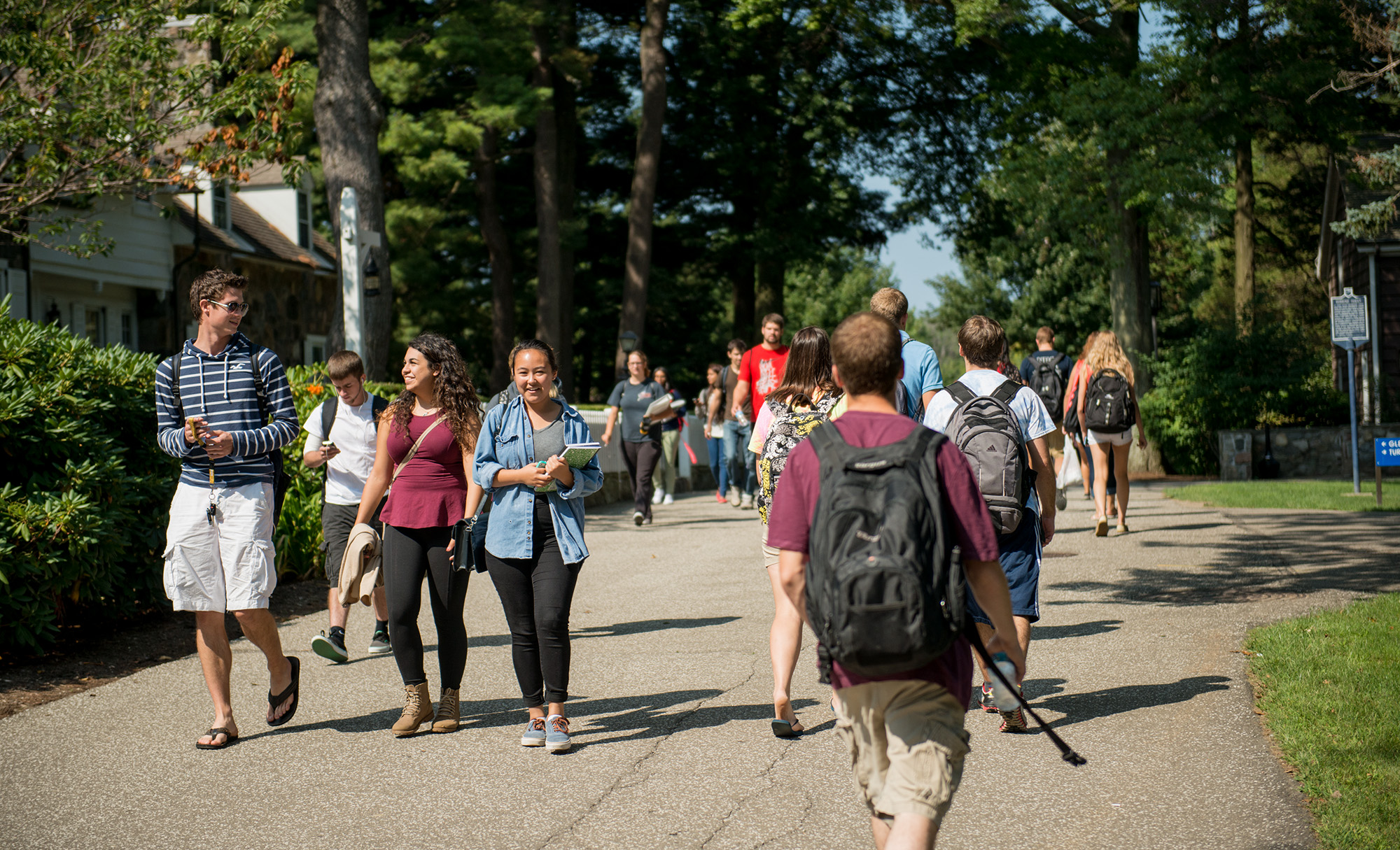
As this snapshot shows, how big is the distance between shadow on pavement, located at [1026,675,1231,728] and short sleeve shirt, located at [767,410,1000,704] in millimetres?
2665

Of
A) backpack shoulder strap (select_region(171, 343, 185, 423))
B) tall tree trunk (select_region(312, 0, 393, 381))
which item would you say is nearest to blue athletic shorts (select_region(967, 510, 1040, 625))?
backpack shoulder strap (select_region(171, 343, 185, 423))

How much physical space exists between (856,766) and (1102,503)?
30.3ft

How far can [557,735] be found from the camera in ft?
17.3

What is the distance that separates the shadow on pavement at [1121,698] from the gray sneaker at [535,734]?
7.34ft

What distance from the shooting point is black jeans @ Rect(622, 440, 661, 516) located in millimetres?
14172

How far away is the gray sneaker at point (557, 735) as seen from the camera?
5.27 meters

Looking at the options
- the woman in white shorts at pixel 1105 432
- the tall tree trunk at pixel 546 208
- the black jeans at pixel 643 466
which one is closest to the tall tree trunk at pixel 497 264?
the tall tree trunk at pixel 546 208

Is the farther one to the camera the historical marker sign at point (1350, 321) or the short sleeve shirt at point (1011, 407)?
the historical marker sign at point (1350, 321)

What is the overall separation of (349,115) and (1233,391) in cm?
1424

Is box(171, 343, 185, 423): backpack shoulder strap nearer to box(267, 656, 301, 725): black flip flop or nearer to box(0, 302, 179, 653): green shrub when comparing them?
box(267, 656, 301, 725): black flip flop

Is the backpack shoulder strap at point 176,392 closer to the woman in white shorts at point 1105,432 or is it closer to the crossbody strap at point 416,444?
the crossbody strap at point 416,444

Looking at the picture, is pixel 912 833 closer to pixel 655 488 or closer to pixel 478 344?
pixel 655 488

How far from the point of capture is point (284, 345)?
→ 87.6ft

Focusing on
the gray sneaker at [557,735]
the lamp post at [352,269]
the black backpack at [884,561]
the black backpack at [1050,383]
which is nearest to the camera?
the black backpack at [884,561]
